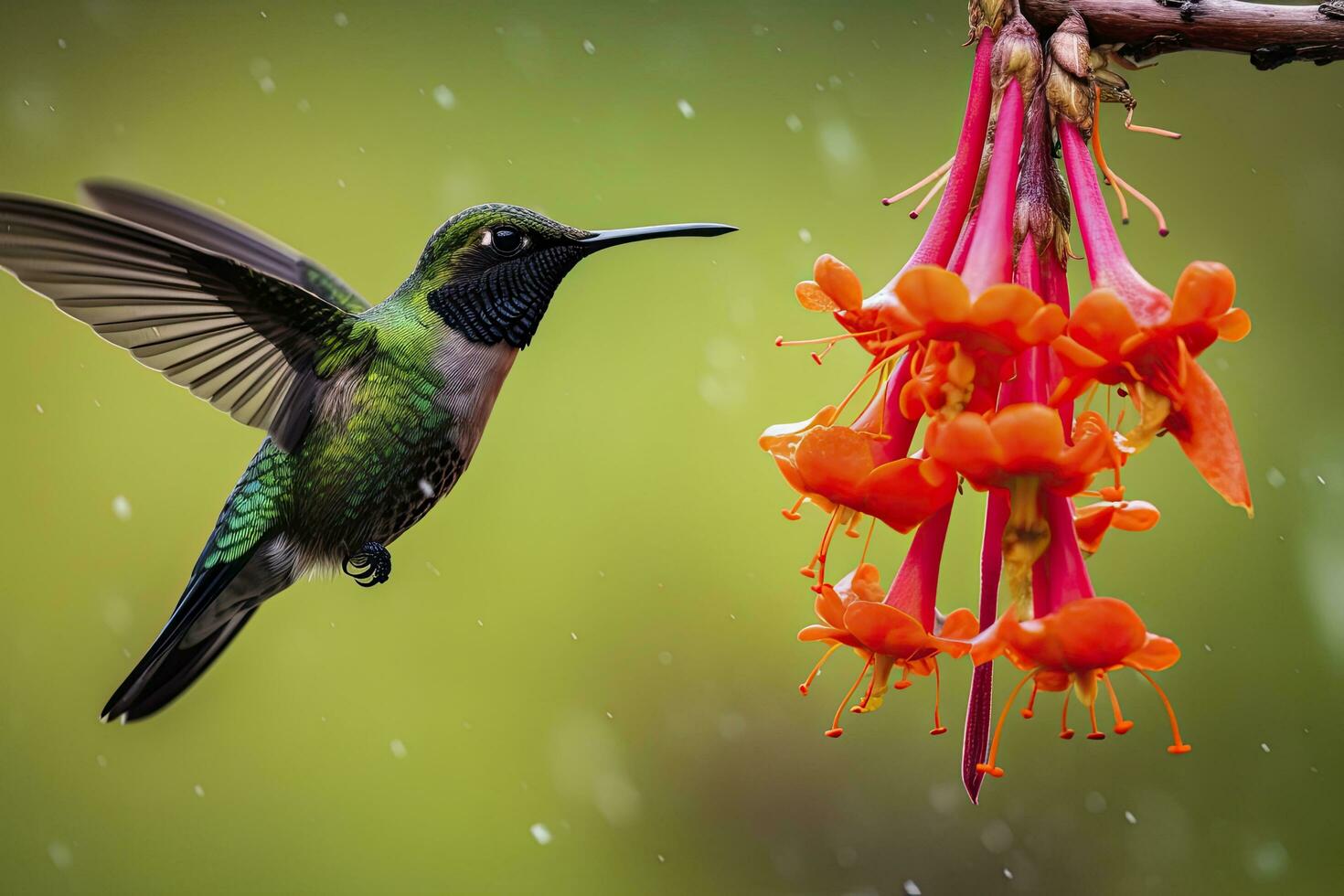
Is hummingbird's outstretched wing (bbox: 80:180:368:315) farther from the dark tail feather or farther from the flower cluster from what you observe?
the flower cluster

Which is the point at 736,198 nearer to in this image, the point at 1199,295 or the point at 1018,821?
the point at 1018,821

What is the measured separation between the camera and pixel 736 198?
2799 millimetres

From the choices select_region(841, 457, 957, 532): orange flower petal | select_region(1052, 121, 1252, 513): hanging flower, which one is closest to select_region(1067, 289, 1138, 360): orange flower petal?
select_region(1052, 121, 1252, 513): hanging flower

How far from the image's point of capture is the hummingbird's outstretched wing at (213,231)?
148 cm

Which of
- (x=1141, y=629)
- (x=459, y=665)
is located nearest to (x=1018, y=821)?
(x=459, y=665)

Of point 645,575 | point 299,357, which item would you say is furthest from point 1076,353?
point 645,575

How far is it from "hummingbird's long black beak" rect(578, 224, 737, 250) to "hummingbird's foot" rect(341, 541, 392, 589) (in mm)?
460

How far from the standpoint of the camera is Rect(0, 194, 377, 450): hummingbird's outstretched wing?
1184mm

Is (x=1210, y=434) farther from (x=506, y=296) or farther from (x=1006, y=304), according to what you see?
(x=506, y=296)

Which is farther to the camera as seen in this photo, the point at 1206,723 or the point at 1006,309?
the point at 1206,723

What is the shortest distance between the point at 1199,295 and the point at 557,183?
2255mm

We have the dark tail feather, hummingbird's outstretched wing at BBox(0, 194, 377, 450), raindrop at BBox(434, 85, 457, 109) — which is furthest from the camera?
raindrop at BBox(434, 85, 457, 109)

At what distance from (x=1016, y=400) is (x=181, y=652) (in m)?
1.11

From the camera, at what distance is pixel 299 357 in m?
1.40
